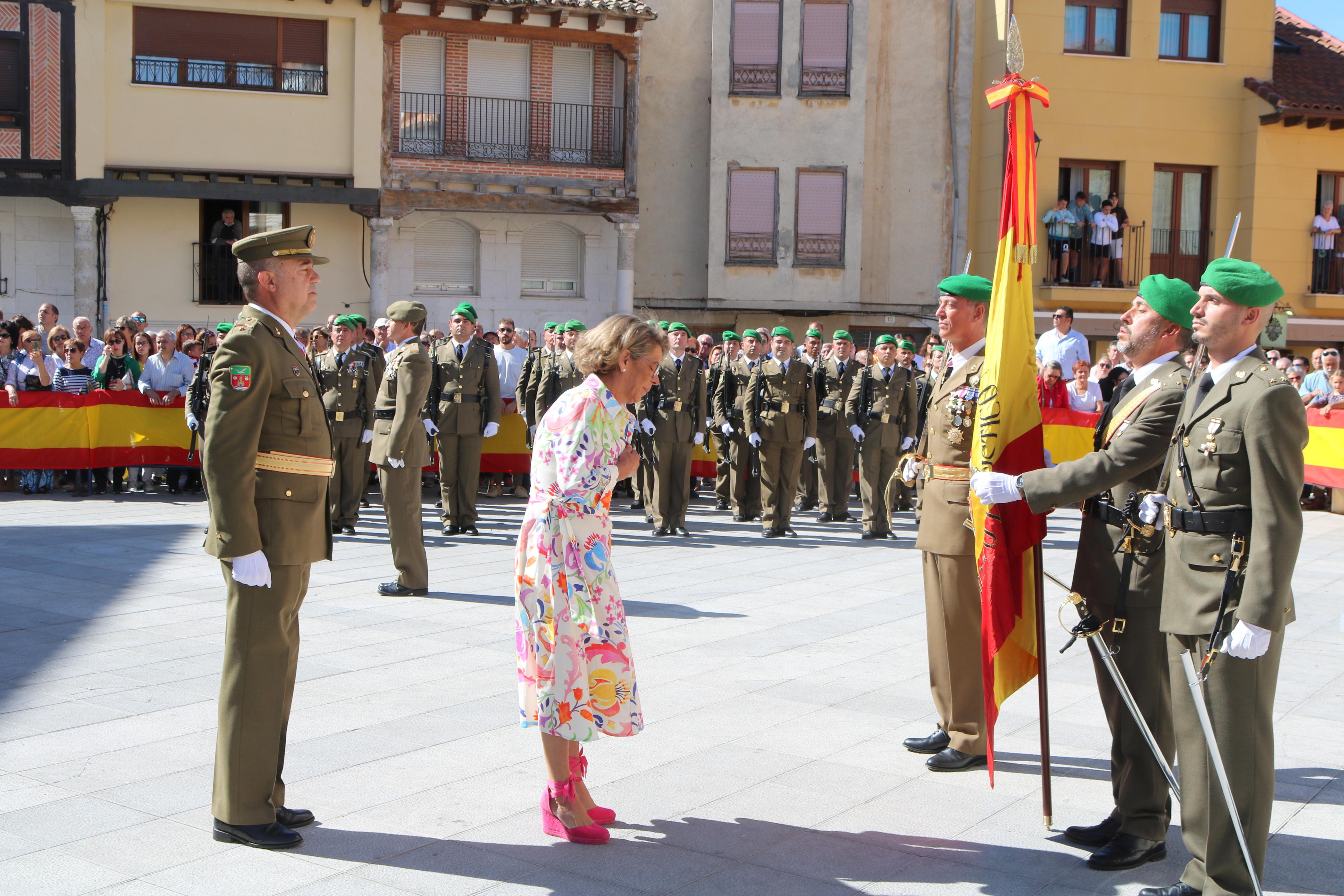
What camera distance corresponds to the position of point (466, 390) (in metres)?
12.5

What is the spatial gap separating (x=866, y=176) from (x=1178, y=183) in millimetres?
6499

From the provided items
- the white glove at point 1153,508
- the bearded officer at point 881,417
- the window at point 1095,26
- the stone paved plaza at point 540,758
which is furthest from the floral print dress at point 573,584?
the window at point 1095,26

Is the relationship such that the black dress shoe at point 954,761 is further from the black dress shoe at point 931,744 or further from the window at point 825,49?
the window at point 825,49

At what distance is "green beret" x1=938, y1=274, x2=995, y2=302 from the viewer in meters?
5.71

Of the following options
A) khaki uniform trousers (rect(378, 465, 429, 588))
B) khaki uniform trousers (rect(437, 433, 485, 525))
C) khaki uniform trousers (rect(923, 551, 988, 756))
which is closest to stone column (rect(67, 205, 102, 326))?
khaki uniform trousers (rect(437, 433, 485, 525))

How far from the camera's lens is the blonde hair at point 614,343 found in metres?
4.50

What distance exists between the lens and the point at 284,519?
14.6 feet

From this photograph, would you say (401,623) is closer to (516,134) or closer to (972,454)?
(972,454)

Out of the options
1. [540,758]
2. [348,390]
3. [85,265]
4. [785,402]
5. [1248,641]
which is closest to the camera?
[1248,641]

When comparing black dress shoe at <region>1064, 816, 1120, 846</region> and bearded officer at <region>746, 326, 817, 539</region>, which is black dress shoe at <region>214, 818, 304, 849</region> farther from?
bearded officer at <region>746, 326, 817, 539</region>

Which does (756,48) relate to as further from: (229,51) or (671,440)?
(671,440)

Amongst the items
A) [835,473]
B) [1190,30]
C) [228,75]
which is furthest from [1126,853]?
[1190,30]

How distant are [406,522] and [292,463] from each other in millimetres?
4668

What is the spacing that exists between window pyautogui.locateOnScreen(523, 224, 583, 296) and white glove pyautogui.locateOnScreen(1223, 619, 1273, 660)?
77.6 feet
